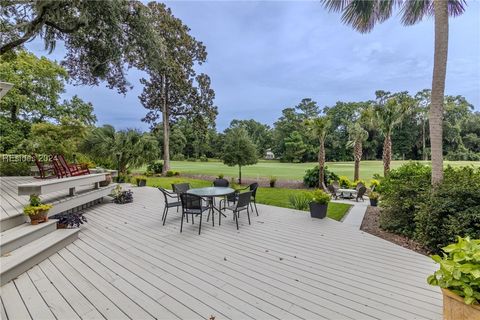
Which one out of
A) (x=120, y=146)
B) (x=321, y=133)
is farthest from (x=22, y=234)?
(x=321, y=133)

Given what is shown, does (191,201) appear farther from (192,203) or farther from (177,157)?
(177,157)

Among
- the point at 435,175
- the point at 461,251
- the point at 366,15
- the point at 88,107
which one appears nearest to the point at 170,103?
the point at 88,107

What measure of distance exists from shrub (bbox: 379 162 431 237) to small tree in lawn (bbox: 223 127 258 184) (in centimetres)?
935

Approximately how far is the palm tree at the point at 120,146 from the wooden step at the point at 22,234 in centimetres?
715

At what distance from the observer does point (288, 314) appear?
6.89ft

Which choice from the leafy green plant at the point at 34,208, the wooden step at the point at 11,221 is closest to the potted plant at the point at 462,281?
the leafy green plant at the point at 34,208

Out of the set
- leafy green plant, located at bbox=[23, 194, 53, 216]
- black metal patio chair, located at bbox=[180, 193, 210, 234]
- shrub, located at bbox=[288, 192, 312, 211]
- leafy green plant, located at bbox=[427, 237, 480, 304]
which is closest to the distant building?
shrub, located at bbox=[288, 192, 312, 211]

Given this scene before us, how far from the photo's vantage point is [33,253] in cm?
303

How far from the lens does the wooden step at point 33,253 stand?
2.65 meters

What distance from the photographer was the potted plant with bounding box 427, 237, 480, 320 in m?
1.53

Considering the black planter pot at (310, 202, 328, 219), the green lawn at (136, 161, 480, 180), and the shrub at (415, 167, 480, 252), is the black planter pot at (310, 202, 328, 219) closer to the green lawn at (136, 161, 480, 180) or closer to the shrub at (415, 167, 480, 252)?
the shrub at (415, 167, 480, 252)

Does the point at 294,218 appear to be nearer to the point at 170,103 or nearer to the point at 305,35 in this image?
the point at 305,35

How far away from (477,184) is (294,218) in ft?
10.9

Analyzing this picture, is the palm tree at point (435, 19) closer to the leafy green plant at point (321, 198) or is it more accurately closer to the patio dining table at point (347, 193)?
the leafy green plant at point (321, 198)
